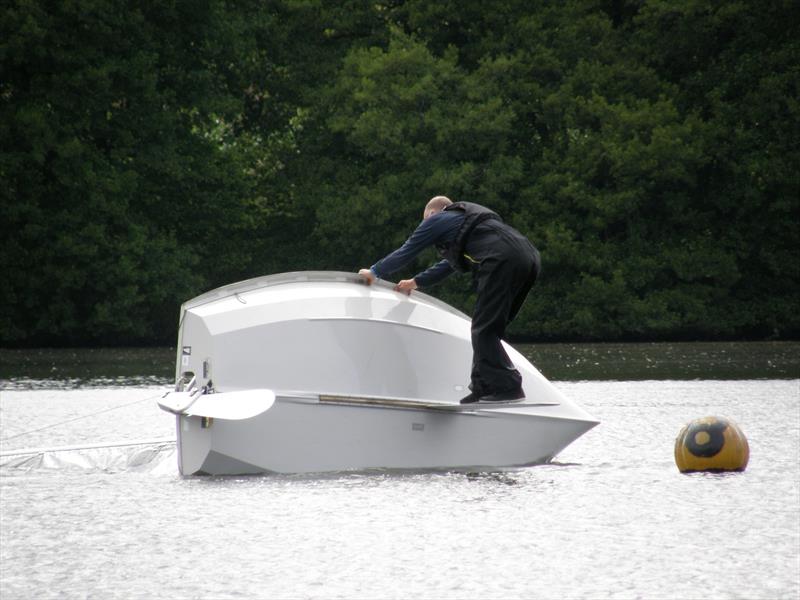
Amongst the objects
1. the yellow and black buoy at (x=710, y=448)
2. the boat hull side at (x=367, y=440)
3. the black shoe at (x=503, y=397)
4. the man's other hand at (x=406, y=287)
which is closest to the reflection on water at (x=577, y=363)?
the man's other hand at (x=406, y=287)

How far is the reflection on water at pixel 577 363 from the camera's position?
22.7 metres

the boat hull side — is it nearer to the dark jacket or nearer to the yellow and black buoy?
the yellow and black buoy

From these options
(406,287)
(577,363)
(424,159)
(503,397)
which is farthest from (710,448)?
(424,159)

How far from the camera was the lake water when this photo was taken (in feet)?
21.9

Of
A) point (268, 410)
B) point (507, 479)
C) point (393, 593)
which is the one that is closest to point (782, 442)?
point (507, 479)

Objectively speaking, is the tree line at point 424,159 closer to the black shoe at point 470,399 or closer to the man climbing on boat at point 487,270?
the man climbing on boat at point 487,270

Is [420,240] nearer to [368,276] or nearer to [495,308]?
[368,276]

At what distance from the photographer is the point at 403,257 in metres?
11.3

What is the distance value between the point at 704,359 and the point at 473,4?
17936 mm

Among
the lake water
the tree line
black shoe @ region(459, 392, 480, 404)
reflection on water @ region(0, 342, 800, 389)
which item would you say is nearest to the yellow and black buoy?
the lake water

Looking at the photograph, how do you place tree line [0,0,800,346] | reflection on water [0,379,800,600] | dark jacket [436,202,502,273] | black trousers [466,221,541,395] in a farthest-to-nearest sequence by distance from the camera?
1. tree line [0,0,800,346]
2. dark jacket [436,202,502,273]
3. black trousers [466,221,541,395]
4. reflection on water [0,379,800,600]

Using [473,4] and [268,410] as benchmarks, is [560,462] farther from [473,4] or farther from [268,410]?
[473,4]

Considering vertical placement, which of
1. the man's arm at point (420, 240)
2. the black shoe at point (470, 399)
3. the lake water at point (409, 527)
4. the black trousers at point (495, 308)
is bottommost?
the lake water at point (409, 527)

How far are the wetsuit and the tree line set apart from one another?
1024 inches
